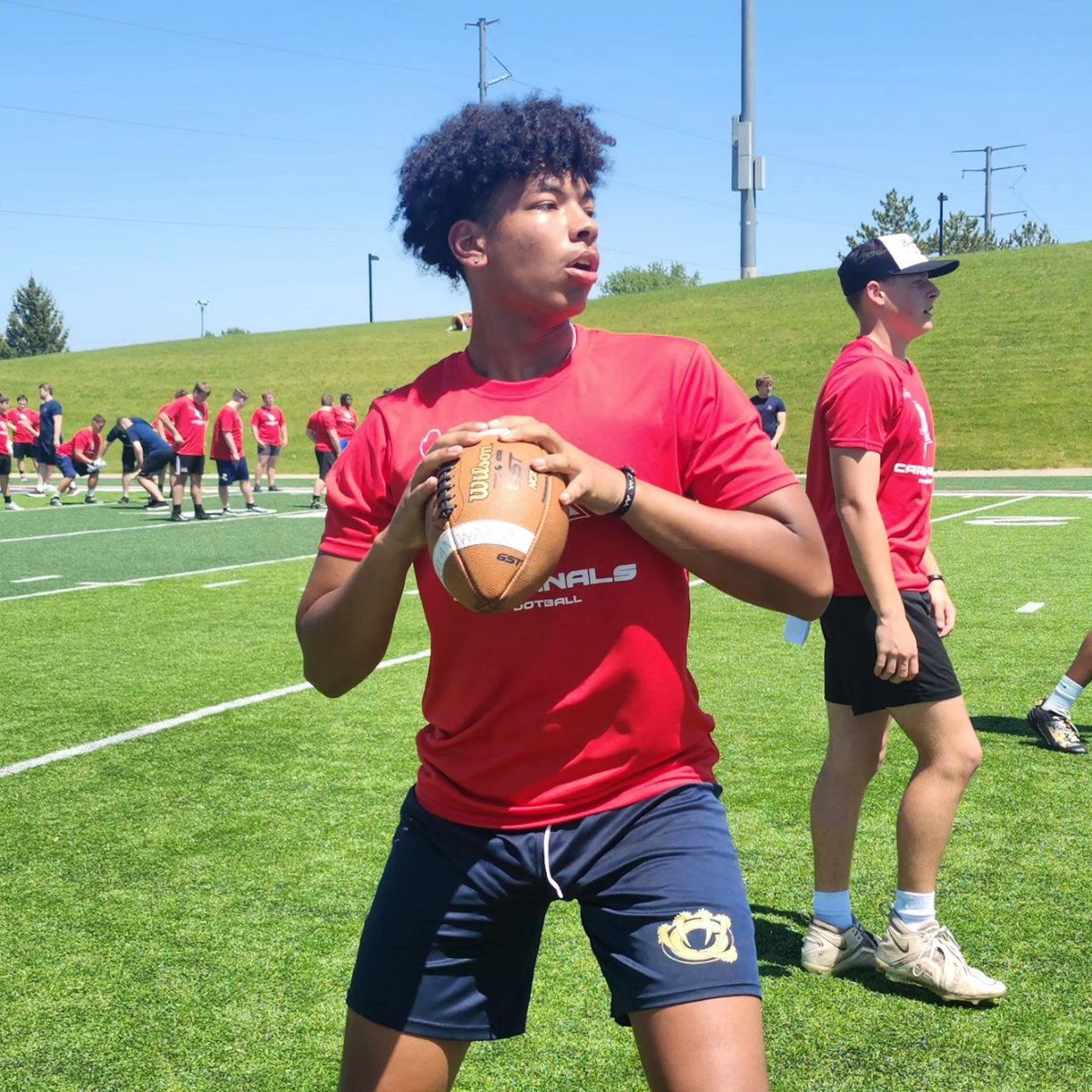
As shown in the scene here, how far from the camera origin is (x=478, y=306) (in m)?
2.53

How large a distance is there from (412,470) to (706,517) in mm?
548

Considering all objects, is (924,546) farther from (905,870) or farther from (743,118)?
(743,118)

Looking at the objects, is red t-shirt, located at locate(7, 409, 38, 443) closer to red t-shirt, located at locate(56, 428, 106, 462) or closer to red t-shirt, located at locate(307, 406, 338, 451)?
red t-shirt, located at locate(56, 428, 106, 462)

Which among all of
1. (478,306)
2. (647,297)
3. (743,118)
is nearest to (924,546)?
(478,306)

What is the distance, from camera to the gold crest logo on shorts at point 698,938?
2117mm

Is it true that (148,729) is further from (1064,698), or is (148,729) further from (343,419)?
(343,419)

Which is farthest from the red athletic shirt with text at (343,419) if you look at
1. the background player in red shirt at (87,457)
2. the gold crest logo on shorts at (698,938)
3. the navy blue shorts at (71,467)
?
the gold crest logo on shorts at (698,938)

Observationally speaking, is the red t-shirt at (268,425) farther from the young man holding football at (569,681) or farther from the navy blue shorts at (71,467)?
the young man holding football at (569,681)

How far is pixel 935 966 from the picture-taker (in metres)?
3.92

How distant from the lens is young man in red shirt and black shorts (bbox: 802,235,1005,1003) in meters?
3.91

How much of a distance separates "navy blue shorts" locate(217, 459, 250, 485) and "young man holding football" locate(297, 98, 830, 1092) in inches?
778

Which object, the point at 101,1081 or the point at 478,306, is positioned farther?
the point at 101,1081

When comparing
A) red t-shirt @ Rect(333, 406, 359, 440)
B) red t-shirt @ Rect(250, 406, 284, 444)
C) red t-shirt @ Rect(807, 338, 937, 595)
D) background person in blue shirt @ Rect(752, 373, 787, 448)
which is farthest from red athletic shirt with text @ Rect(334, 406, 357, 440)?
red t-shirt @ Rect(807, 338, 937, 595)

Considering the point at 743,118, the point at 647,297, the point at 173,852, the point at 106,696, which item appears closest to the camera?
the point at 173,852
